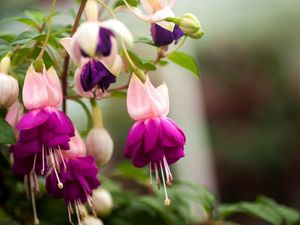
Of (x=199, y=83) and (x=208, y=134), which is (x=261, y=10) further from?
(x=208, y=134)

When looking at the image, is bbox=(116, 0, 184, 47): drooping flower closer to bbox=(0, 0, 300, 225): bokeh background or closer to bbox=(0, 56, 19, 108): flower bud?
bbox=(0, 56, 19, 108): flower bud

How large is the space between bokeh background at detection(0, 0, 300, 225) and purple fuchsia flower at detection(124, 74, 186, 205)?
10.3 ft

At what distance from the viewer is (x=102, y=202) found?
0.84 metres

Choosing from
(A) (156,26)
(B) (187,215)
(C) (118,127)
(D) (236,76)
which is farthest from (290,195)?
(A) (156,26)

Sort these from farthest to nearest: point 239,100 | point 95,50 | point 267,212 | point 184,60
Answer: point 239,100 < point 267,212 < point 184,60 < point 95,50

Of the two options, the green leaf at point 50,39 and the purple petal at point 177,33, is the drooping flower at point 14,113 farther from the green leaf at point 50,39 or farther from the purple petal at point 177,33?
the purple petal at point 177,33

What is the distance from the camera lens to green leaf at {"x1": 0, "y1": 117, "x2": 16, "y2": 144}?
632 millimetres

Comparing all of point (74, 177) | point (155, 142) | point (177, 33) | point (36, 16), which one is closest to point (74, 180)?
point (74, 177)

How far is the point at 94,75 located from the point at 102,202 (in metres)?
0.27

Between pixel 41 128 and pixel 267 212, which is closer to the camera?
pixel 41 128

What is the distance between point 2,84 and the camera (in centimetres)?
65

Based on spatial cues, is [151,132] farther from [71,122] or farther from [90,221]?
[90,221]

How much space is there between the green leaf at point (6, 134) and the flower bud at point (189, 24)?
22 centimetres

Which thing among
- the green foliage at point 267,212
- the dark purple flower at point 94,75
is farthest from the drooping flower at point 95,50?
the green foliage at point 267,212
